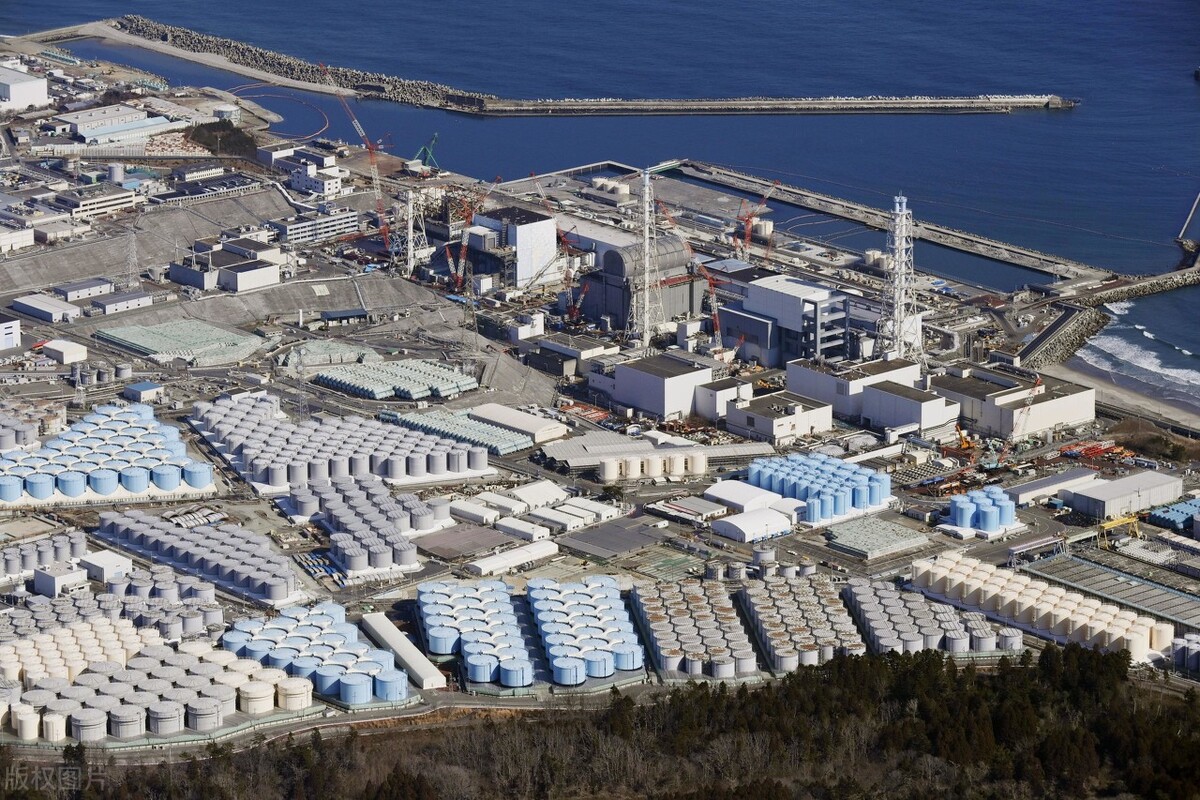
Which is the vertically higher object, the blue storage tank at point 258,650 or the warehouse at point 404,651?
the blue storage tank at point 258,650

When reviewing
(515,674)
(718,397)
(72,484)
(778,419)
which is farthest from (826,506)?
(72,484)

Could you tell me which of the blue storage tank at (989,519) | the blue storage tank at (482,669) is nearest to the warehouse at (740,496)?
the blue storage tank at (989,519)

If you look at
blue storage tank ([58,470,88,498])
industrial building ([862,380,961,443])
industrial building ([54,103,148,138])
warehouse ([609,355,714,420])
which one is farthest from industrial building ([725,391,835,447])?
industrial building ([54,103,148,138])

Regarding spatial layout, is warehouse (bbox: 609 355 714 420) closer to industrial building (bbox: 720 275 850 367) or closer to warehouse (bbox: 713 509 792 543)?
industrial building (bbox: 720 275 850 367)

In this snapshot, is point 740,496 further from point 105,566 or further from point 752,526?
point 105,566

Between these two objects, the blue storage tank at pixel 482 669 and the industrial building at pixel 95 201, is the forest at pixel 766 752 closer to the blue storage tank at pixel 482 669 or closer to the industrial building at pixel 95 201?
the blue storage tank at pixel 482 669

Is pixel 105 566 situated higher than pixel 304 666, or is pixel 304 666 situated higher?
pixel 304 666

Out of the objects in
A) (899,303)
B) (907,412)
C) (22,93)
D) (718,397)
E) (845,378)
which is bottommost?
(718,397)
